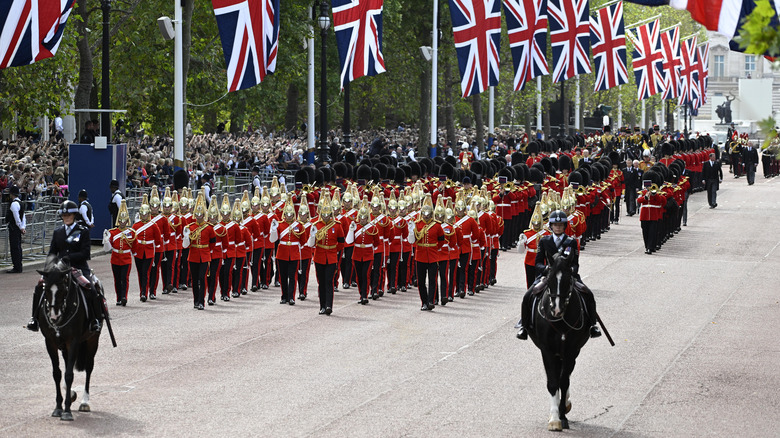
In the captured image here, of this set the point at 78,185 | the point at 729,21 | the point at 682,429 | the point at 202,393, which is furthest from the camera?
the point at 78,185

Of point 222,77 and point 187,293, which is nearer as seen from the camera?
point 187,293

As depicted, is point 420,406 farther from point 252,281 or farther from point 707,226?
point 707,226

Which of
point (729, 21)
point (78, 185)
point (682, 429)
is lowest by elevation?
point (682, 429)

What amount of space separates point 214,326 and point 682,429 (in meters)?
6.81

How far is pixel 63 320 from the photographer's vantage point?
10.8 meters

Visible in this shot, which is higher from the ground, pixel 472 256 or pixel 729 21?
Answer: pixel 729 21

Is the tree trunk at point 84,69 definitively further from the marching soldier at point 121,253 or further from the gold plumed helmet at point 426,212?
the gold plumed helmet at point 426,212

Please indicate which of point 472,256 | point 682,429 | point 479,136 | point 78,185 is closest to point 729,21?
point 472,256

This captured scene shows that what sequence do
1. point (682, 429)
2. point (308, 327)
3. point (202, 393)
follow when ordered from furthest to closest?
1. point (308, 327)
2. point (202, 393)
3. point (682, 429)

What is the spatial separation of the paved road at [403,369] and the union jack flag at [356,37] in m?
9.32

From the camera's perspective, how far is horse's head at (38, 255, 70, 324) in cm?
1065

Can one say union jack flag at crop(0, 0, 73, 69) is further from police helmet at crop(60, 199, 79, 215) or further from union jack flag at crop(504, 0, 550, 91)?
union jack flag at crop(504, 0, 550, 91)

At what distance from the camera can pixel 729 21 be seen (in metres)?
17.4

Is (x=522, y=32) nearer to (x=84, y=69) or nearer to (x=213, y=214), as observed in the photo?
(x=84, y=69)
